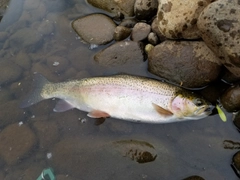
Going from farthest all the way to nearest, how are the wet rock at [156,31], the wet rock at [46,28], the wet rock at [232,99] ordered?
the wet rock at [46,28] → the wet rock at [156,31] → the wet rock at [232,99]

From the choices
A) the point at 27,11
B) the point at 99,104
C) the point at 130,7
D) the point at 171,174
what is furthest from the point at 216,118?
the point at 27,11

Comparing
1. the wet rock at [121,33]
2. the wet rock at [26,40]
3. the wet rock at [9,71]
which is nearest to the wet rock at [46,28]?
the wet rock at [26,40]

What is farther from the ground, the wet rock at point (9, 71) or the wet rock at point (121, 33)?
the wet rock at point (121, 33)

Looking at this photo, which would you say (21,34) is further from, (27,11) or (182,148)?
(182,148)

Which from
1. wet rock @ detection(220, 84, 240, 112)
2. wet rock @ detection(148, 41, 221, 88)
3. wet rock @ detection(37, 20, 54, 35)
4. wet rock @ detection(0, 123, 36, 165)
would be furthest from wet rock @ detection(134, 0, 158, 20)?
wet rock @ detection(0, 123, 36, 165)

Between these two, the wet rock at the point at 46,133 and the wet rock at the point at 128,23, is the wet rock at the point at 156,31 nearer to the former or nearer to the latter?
the wet rock at the point at 128,23

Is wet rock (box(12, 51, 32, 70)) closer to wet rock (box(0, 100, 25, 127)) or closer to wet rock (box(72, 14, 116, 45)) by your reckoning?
wet rock (box(0, 100, 25, 127))

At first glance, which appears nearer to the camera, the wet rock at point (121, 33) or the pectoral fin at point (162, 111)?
the pectoral fin at point (162, 111)

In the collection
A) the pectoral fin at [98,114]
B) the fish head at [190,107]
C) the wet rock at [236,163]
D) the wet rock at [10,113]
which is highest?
the fish head at [190,107]
